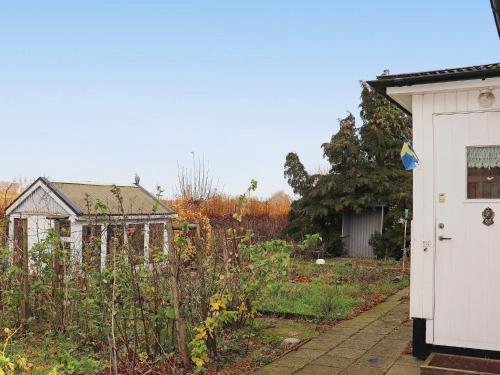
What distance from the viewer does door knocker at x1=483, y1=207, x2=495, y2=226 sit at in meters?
5.51

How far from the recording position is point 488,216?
218 inches

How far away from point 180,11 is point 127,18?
1401 millimetres

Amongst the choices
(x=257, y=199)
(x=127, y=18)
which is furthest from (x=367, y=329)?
(x=257, y=199)

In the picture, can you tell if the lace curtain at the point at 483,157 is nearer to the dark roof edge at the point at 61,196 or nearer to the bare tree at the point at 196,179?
the dark roof edge at the point at 61,196

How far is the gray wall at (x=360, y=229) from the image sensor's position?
20766 millimetres

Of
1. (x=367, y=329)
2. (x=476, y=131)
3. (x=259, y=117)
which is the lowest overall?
(x=367, y=329)

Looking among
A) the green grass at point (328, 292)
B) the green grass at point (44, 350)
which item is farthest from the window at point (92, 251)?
the green grass at point (328, 292)

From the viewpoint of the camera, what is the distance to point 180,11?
39.8 ft

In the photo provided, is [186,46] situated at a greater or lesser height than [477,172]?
greater

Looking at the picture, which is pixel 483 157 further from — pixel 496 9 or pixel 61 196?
pixel 61 196

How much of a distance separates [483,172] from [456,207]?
1.52 ft

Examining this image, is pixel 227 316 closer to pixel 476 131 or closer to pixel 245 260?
pixel 245 260

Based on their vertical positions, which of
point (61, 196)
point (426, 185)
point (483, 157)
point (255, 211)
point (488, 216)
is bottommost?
point (255, 211)

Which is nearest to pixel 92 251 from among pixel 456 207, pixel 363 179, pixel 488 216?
pixel 456 207
